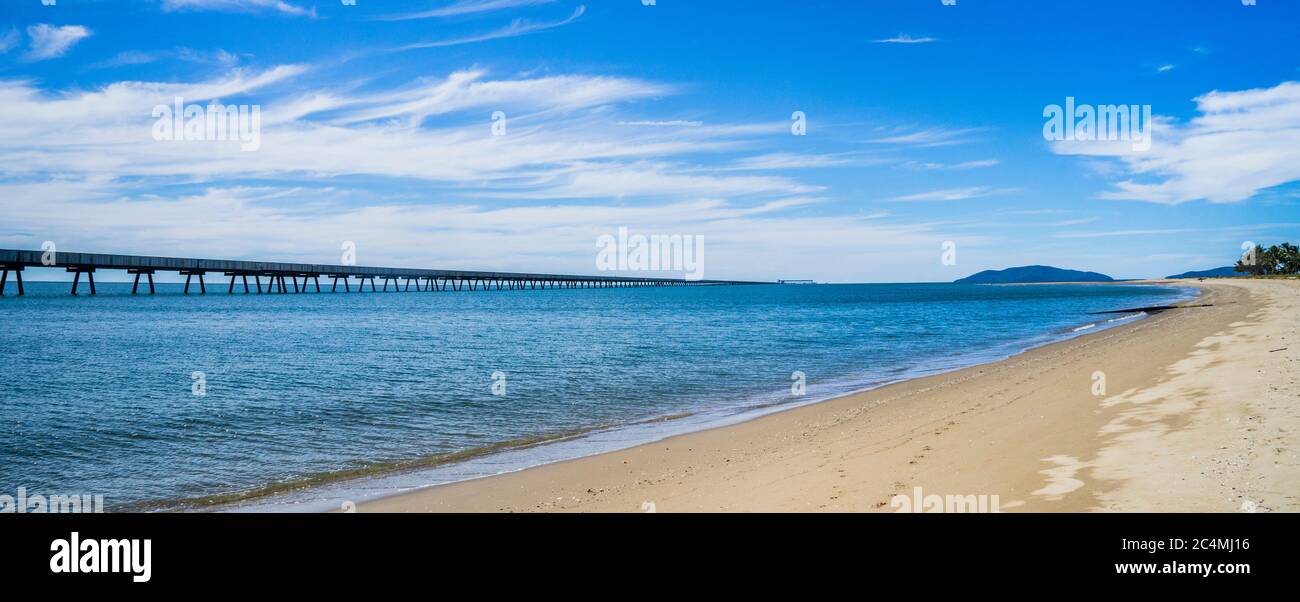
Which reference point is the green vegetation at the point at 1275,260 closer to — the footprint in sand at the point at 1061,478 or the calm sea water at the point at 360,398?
the calm sea water at the point at 360,398

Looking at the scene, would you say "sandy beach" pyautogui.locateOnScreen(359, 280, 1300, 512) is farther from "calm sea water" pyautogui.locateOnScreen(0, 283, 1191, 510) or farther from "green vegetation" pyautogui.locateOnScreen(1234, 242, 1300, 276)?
"green vegetation" pyautogui.locateOnScreen(1234, 242, 1300, 276)

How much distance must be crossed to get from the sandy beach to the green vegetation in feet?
680

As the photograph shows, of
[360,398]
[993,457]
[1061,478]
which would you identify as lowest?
[360,398]

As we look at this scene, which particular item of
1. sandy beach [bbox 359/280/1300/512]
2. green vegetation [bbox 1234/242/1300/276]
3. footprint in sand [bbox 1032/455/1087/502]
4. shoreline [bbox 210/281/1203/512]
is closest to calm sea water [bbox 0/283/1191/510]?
shoreline [bbox 210/281/1203/512]

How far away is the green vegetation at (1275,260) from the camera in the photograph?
560 feet

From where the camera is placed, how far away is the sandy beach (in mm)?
7559

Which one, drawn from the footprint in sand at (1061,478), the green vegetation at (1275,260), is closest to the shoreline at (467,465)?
the footprint in sand at (1061,478)

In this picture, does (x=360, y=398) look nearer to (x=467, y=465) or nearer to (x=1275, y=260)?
(x=467, y=465)

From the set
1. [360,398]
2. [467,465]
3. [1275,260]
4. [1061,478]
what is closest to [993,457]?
[1061,478]

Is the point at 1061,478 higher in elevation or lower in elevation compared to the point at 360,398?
higher

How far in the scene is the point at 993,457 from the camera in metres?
9.63

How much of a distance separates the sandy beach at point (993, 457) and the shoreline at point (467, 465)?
558mm

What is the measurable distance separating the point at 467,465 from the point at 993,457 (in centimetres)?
862
